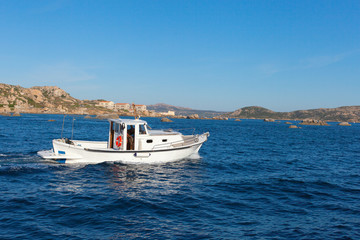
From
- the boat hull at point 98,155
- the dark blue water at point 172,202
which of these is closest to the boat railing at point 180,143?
the boat hull at point 98,155

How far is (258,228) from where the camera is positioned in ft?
30.1

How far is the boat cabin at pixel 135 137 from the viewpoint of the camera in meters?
19.0

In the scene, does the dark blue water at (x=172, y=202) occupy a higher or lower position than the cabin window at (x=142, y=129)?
lower

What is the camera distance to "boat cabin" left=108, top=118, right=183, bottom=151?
19.0 meters

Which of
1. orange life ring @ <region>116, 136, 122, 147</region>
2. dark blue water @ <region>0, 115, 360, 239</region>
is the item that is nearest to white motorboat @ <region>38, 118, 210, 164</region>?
orange life ring @ <region>116, 136, 122, 147</region>

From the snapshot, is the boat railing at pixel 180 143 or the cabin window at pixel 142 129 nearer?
the cabin window at pixel 142 129

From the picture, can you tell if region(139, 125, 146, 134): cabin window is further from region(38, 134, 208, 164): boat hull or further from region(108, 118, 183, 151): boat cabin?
region(38, 134, 208, 164): boat hull

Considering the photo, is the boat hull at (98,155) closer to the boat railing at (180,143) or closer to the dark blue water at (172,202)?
the boat railing at (180,143)

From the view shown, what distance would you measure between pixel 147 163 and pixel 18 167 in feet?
28.9

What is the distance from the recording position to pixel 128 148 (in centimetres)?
1948

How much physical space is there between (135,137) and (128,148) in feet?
3.84

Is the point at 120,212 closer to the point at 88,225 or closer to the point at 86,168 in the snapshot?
the point at 88,225

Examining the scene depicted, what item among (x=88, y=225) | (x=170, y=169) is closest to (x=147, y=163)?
(x=170, y=169)

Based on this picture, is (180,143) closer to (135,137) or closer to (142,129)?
(142,129)
